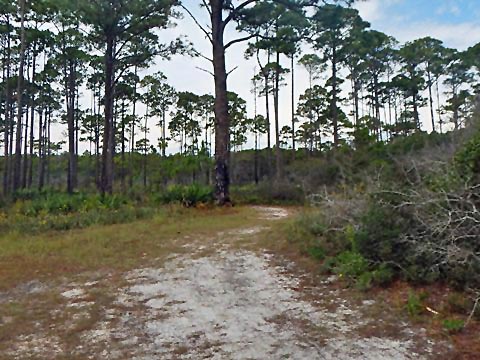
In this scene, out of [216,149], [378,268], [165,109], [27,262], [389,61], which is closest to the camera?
[378,268]

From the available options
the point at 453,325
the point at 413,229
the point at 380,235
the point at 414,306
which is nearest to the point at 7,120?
the point at 380,235

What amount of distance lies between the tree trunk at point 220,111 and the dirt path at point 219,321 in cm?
755

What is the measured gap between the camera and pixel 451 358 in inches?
116

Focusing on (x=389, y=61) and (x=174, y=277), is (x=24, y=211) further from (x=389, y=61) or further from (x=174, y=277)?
(x=389, y=61)

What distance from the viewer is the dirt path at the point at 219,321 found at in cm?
319

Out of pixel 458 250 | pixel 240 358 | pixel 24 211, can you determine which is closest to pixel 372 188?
pixel 458 250

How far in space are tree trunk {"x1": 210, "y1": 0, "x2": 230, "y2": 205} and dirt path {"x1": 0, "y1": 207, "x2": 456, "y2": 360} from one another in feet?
24.8

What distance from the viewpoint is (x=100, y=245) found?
7.46 metres

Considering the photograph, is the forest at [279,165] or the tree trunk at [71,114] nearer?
the forest at [279,165]

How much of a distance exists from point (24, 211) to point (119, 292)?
9.00 m

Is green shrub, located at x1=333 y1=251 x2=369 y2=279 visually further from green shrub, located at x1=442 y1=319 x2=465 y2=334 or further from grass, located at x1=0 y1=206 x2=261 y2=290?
grass, located at x1=0 y1=206 x2=261 y2=290

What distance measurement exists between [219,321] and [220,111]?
9935 mm

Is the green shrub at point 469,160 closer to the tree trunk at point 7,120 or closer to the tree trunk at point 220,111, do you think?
the tree trunk at point 220,111

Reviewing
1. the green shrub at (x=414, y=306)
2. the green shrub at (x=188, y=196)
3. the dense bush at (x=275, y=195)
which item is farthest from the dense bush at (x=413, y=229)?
the dense bush at (x=275, y=195)
